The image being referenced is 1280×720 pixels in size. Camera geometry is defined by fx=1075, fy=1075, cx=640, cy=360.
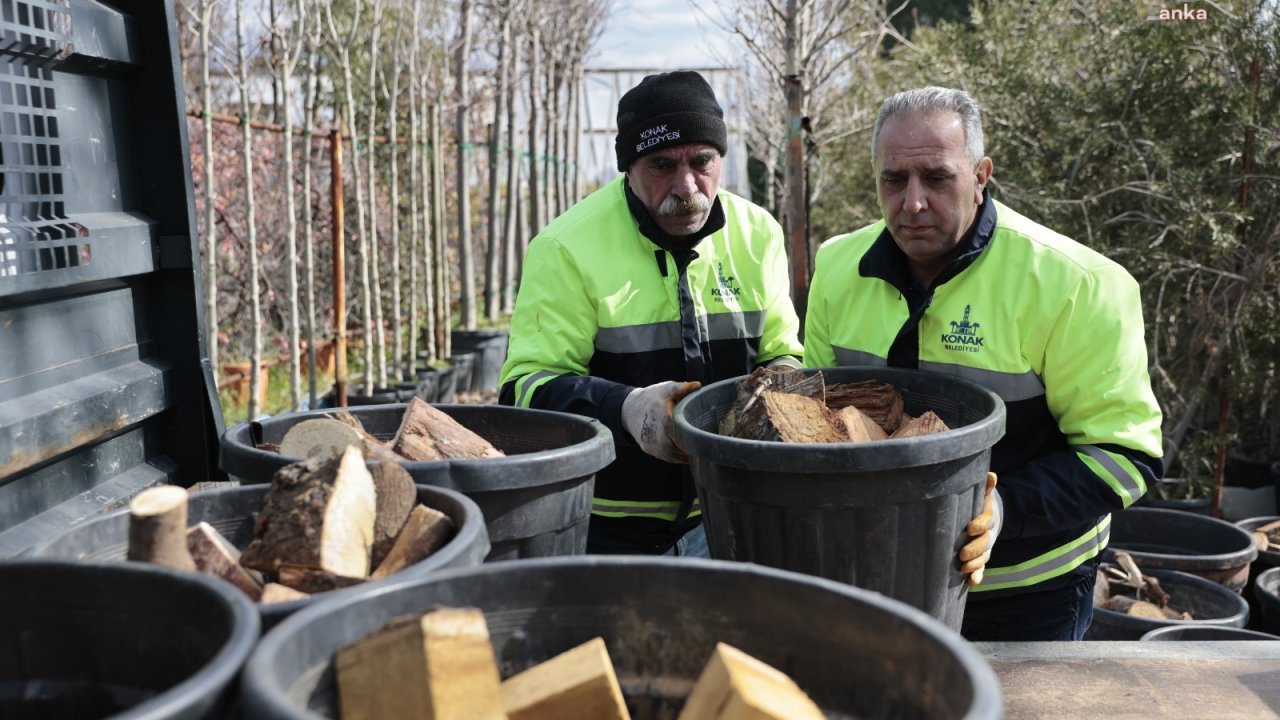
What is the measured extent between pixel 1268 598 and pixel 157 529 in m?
4.71

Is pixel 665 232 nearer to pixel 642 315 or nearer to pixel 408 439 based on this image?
pixel 642 315

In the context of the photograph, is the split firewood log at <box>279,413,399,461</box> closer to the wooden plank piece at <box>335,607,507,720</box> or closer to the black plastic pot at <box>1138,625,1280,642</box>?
the wooden plank piece at <box>335,607,507,720</box>

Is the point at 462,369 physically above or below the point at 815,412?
below

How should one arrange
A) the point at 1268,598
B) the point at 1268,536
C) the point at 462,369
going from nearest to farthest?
1. the point at 1268,598
2. the point at 1268,536
3. the point at 462,369

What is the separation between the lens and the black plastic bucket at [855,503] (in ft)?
5.65

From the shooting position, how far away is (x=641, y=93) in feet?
9.18

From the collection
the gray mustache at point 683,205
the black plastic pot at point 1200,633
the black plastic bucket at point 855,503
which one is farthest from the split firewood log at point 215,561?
the black plastic pot at point 1200,633

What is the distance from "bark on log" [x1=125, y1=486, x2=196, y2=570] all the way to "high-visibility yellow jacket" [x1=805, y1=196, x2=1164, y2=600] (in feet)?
5.34

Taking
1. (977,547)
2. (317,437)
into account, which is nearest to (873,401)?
(977,547)

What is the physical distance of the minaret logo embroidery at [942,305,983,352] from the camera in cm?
239

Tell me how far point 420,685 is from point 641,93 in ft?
6.66

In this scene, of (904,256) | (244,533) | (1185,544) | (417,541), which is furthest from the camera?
(1185,544)

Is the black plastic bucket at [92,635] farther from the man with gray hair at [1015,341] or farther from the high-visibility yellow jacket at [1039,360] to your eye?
the high-visibility yellow jacket at [1039,360]

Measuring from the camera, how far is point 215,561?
4.32 feet
